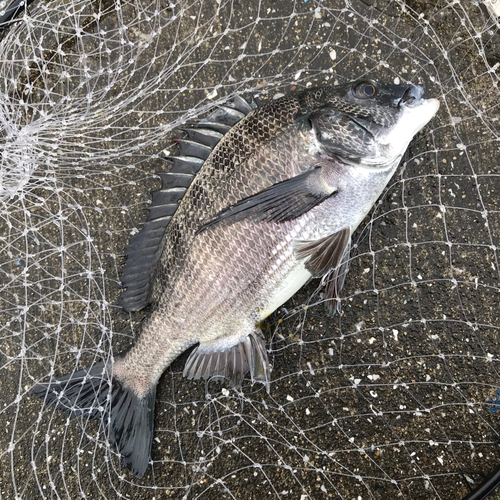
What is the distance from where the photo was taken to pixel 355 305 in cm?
174

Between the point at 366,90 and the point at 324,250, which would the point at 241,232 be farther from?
the point at 366,90

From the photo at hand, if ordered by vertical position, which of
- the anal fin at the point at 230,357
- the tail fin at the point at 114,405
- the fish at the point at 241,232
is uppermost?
the fish at the point at 241,232

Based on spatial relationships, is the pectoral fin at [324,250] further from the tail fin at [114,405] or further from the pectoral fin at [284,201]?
the tail fin at [114,405]

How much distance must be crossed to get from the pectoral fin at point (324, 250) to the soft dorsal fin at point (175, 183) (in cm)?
54

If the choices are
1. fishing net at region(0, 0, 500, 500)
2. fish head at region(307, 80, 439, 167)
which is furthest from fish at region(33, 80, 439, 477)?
fishing net at region(0, 0, 500, 500)

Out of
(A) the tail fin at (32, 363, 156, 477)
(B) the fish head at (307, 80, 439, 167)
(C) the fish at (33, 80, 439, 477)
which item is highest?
(B) the fish head at (307, 80, 439, 167)

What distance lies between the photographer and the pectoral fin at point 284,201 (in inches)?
55.1

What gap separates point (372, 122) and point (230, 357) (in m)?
1.11

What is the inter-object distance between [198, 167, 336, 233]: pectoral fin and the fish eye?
1.05ft

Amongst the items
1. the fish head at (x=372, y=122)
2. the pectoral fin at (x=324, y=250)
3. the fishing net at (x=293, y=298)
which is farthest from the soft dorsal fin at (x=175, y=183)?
the pectoral fin at (x=324, y=250)

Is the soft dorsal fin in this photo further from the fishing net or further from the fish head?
the fish head

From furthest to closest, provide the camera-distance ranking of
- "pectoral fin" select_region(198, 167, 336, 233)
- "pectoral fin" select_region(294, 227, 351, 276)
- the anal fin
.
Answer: the anal fin → "pectoral fin" select_region(294, 227, 351, 276) → "pectoral fin" select_region(198, 167, 336, 233)

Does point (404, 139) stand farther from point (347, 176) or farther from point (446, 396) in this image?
point (446, 396)

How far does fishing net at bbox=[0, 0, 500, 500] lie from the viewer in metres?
1.69
